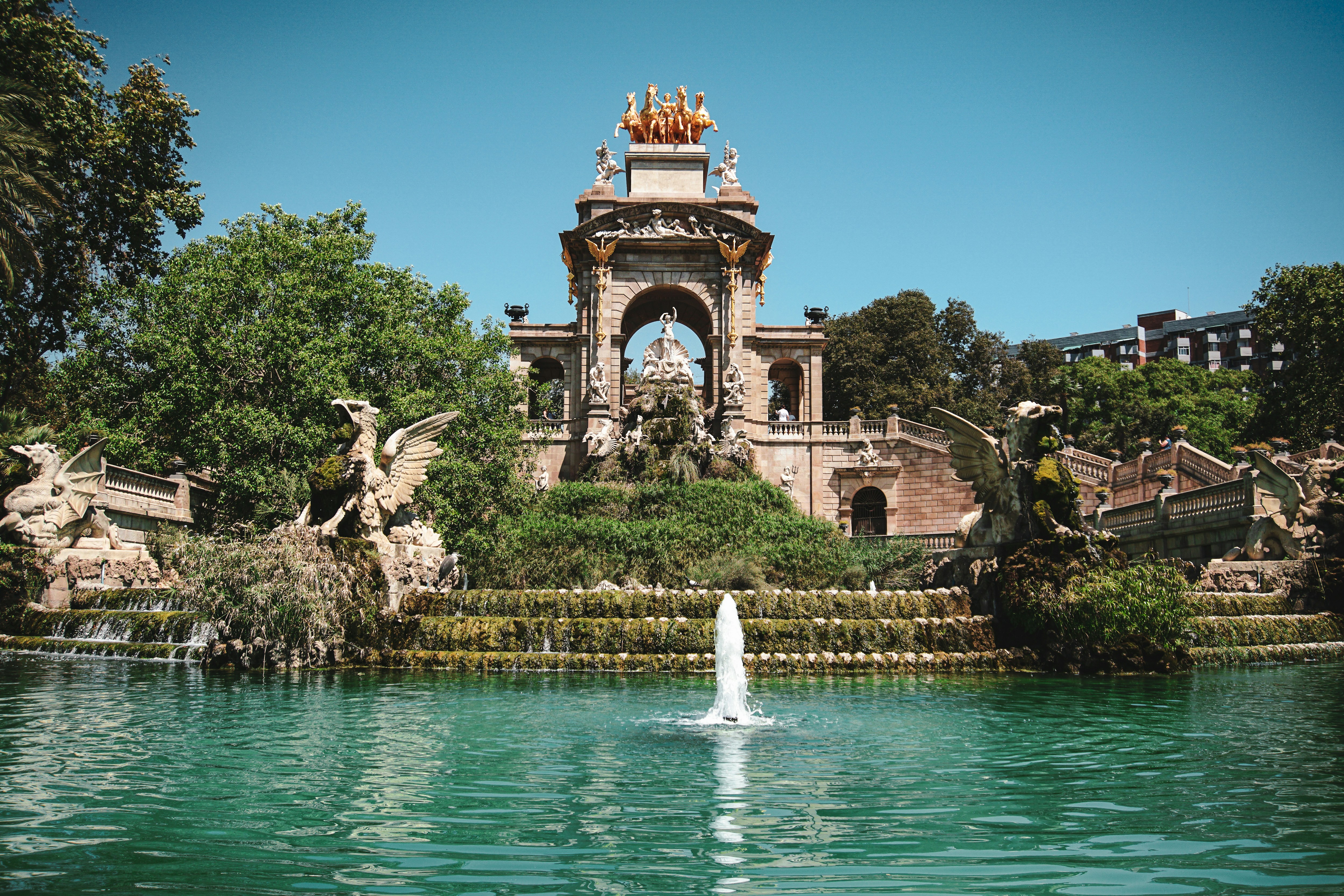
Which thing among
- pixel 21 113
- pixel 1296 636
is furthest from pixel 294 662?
pixel 1296 636

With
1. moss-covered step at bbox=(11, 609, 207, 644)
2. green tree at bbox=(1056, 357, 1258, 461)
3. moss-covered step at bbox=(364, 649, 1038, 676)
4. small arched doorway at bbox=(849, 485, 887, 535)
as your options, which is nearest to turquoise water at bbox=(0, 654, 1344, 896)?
moss-covered step at bbox=(364, 649, 1038, 676)

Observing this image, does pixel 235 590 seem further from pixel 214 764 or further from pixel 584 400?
pixel 584 400

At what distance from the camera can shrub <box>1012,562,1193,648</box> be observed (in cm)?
1447

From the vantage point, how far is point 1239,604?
59.0 ft

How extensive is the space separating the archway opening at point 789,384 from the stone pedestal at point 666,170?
8.52 metres

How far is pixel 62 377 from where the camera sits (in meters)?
24.4

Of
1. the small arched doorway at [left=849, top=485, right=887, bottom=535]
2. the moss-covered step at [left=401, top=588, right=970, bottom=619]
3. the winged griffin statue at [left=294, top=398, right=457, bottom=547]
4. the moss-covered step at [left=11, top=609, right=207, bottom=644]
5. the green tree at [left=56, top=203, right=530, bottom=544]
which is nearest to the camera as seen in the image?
the moss-covered step at [left=11, top=609, right=207, bottom=644]

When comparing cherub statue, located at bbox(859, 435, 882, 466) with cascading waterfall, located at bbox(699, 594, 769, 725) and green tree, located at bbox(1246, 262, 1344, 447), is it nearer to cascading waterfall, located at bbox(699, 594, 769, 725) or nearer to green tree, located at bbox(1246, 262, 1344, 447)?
green tree, located at bbox(1246, 262, 1344, 447)

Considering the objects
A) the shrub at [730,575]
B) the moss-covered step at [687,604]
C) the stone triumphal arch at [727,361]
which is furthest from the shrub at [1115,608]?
the stone triumphal arch at [727,361]

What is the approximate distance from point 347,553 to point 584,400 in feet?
73.7

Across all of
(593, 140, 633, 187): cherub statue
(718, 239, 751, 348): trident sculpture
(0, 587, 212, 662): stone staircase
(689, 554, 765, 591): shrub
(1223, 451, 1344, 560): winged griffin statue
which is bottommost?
(0, 587, 212, 662): stone staircase

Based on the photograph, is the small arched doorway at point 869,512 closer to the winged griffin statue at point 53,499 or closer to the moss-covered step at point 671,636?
the moss-covered step at point 671,636

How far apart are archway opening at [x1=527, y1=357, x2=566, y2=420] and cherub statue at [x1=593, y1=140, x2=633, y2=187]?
800 cm

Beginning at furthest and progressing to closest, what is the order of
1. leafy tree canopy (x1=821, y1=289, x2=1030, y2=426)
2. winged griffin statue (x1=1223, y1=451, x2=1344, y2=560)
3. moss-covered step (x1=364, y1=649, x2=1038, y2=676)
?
1. leafy tree canopy (x1=821, y1=289, x2=1030, y2=426)
2. winged griffin statue (x1=1223, y1=451, x2=1344, y2=560)
3. moss-covered step (x1=364, y1=649, x2=1038, y2=676)
